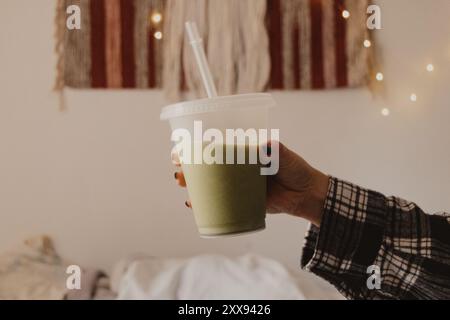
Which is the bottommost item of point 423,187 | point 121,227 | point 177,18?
point 121,227

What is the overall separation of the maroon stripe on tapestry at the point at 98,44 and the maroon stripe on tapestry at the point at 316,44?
48cm

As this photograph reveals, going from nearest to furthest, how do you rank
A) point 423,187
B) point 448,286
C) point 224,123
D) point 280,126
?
point 224,123 → point 448,286 → point 423,187 → point 280,126

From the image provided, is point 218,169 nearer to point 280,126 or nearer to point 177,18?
point 280,126

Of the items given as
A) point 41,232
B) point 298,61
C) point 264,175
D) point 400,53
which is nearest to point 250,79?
point 298,61

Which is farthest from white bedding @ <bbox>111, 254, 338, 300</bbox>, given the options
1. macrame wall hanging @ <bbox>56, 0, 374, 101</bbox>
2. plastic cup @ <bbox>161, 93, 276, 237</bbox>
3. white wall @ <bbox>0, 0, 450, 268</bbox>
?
plastic cup @ <bbox>161, 93, 276, 237</bbox>

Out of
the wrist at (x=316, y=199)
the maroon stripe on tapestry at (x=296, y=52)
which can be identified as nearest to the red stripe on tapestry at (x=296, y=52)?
the maroon stripe on tapestry at (x=296, y=52)

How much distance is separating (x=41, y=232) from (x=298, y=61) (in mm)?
701

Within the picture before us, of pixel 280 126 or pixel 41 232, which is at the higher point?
pixel 280 126

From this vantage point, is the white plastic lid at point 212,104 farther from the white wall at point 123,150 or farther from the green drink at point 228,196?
the white wall at point 123,150

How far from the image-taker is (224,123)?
53 cm

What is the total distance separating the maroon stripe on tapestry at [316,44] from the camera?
1.31 metres

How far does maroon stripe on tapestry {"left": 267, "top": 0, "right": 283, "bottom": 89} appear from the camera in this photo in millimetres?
1312

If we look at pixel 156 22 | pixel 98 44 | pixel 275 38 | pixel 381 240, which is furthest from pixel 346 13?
pixel 381 240

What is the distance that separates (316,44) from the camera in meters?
1.32
